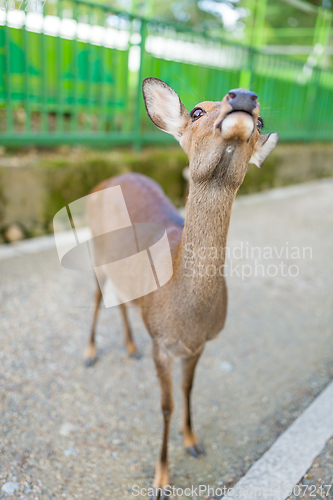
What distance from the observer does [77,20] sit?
184 inches

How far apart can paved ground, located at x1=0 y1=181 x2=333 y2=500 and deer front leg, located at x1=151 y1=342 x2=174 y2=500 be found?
0.09m

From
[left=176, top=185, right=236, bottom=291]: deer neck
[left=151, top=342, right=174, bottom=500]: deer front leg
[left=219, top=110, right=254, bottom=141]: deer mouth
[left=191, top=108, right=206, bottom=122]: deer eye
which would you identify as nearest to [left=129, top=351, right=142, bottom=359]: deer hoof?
[left=151, top=342, right=174, bottom=500]: deer front leg

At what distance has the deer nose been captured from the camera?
1225 millimetres

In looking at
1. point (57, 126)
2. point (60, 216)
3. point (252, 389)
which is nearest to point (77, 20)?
point (57, 126)

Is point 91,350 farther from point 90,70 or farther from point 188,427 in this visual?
point 90,70

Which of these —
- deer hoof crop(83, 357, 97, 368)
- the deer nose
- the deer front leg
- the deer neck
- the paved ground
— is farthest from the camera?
deer hoof crop(83, 357, 97, 368)

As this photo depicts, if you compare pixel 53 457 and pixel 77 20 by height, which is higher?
pixel 77 20

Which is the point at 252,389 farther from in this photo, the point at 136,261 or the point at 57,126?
the point at 57,126

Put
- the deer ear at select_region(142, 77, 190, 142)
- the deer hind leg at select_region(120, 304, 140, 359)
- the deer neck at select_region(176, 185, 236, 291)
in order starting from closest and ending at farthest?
the deer neck at select_region(176, 185, 236, 291), the deer ear at select_region(142, 77, 190, 142), the deer hind leg at select_region(120, 304, 140, 359)

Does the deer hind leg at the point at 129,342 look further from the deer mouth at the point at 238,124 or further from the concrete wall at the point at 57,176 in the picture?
the concrete wall at the point at 57,176

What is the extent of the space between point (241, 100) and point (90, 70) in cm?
432

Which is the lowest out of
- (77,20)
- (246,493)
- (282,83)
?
(246,493)

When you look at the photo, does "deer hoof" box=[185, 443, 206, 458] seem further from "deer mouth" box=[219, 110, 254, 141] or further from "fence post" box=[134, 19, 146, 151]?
"fence post" box=[134, 19, 146, 151]

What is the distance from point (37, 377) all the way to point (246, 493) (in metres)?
1.53
